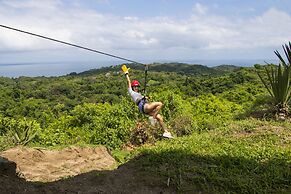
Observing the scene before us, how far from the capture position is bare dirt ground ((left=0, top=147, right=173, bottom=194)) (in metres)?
4.49

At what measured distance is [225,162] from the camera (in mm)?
5672

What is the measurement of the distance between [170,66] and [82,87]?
42.9 meters

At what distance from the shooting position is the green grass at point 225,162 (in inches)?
190

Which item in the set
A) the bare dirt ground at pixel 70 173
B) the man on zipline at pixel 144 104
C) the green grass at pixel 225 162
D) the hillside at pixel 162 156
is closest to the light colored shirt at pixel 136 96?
the man on zipline at pixel 144 104

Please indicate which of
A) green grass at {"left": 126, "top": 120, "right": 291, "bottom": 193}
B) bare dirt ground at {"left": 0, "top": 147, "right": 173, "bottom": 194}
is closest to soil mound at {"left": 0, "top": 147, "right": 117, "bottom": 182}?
bare dirt ground at {"left": 0, "top": 147, "right": 173, "bottom": 194}

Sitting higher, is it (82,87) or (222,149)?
(222,149)

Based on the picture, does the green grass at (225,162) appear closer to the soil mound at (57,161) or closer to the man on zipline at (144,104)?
the man on zipline at (144,104)

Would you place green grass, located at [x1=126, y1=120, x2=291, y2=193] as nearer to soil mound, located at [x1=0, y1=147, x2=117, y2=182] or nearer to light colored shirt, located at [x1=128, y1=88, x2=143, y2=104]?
soil mound, located at [x1=0, y1=147, x2=117, y2=182]

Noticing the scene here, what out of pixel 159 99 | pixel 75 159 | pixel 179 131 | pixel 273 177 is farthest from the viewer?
pixel 159 99

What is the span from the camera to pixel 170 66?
97.4 metres

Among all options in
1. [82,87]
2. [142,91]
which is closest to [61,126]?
[142,91]

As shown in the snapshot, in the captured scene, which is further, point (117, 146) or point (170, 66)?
point (170, 66)

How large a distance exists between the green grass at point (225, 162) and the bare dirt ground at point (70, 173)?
0.99ft

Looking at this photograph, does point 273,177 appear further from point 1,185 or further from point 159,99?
point 159,99
